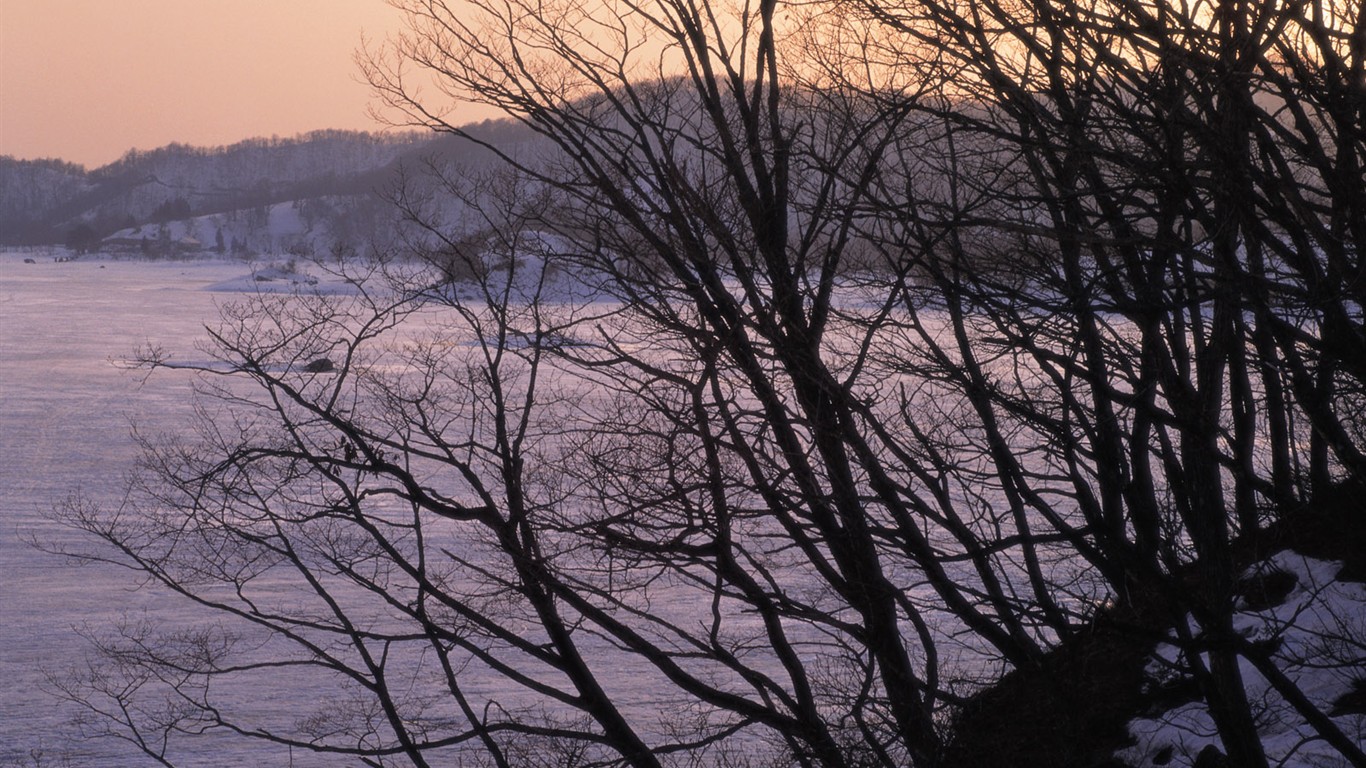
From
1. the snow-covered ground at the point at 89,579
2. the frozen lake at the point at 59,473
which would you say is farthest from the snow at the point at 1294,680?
the frozen lake at the point at 59,473

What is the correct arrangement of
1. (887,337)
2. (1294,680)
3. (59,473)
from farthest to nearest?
(59,473), (887,337), (1294,680)

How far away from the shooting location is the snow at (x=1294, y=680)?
4953 millimetres

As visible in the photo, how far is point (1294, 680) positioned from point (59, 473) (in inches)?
610

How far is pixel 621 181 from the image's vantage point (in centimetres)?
766

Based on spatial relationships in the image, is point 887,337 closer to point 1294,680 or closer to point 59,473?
point 1294,680

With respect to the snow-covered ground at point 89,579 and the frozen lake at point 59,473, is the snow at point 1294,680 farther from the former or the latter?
the frozen lake at point 59,473

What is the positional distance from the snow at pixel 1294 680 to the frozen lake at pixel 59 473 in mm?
6864

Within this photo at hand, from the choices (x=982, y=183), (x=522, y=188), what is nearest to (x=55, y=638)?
(x=522, y=188)

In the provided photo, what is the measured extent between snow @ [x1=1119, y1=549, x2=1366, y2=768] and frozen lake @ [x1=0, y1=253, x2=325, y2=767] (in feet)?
22.5

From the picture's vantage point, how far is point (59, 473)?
16.5m

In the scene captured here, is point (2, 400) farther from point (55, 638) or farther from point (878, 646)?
point (878, 646)

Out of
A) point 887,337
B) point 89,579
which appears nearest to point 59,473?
point 89,579

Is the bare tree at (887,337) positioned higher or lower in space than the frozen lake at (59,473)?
higher

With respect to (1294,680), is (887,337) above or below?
above
